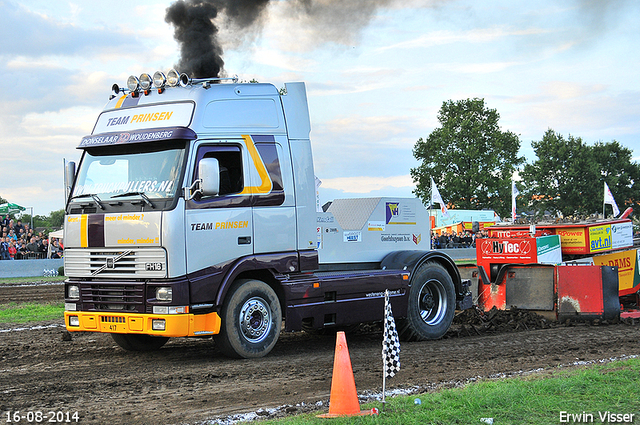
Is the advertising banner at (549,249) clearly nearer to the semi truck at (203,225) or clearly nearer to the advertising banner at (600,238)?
the advertising banner at (600,238)

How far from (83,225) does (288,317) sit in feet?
9.62

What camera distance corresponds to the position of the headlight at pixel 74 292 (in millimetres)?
8266

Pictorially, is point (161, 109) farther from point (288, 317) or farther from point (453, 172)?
point (453, 172)

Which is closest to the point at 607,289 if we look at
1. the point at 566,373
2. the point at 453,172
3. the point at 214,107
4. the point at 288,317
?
the point at 566,373

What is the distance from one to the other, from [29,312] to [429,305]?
9140mm

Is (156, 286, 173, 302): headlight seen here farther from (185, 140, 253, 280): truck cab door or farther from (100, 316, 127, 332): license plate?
(100, 316, 127, 332): license plate

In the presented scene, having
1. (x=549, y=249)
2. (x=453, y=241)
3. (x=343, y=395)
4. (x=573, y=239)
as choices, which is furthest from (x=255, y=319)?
(x=453, y=241)

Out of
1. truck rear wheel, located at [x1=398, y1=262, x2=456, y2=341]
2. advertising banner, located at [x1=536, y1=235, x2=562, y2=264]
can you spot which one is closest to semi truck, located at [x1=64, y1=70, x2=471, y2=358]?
truck rear wheel, located at [x1=398, y1=262, x2=456, y2=341]

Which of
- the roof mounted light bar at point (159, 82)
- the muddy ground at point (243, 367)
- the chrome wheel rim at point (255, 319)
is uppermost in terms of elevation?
the roof mounted light bar at point (159, 82)

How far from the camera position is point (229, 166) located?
832 cm

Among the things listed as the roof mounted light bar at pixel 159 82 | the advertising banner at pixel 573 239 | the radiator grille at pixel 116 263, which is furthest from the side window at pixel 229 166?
the advertising banner at pixel 573 239

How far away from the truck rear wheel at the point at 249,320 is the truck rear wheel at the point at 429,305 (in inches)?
101

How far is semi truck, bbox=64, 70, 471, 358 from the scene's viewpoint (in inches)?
303

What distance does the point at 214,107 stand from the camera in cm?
834
